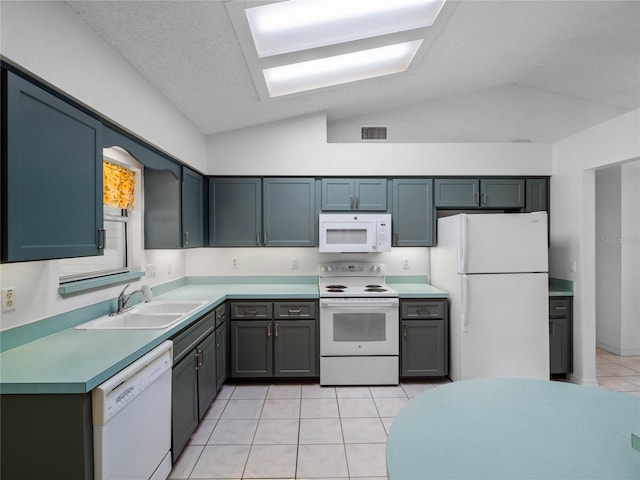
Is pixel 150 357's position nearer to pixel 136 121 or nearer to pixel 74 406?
pixel 74 406

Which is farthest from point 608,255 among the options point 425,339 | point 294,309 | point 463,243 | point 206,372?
point 206,372

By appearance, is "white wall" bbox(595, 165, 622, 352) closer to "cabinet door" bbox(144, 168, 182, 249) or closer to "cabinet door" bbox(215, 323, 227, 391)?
"cabinet door" bbox(215, 323, 227, 391)

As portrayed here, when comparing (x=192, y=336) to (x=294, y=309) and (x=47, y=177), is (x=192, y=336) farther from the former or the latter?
(x=47, y=177)

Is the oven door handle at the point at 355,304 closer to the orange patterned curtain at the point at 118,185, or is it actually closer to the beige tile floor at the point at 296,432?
the beige tile floor at the point at 296,432

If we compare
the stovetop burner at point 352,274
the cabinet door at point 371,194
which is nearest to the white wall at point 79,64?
the cabinet door at point 371,194

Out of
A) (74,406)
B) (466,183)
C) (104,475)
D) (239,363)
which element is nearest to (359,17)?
(466,183)

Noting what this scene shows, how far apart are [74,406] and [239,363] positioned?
6.73 ft

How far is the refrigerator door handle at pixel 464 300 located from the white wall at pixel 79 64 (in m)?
2.74

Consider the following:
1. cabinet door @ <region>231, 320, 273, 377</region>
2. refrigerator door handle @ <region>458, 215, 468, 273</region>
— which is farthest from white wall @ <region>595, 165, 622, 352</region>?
cabinet door @ <region>231, 320, 273, 377</region>

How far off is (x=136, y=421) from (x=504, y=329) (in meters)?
2.93

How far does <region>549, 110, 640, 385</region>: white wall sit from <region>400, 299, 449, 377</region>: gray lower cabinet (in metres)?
1.32

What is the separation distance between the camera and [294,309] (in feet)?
10.7

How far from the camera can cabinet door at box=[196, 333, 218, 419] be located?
244cm

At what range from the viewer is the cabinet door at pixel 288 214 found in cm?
358
